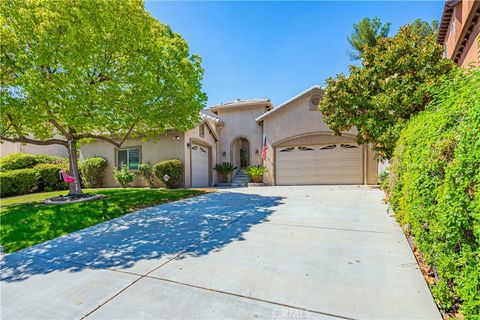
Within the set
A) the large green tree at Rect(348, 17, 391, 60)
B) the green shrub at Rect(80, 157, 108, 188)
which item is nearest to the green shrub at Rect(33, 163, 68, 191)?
the green shrub at Rect(80, 157, 108, 188)

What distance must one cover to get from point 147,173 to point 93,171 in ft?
12.8

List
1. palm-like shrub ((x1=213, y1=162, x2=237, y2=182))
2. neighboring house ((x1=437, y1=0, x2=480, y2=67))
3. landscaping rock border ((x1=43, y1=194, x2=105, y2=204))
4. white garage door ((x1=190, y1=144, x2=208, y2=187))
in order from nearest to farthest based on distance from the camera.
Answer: neighboring house ((x1=437, y1=0, x2=480, y2=67))
landscaping rock border ((x1=43, y1=194, x2=105, y2=204))
white garage door ((x1=190, y1=144, x2=208, y2=187))
palm-like shrub ((x1=213, y1=162, x2=237, y2=182))

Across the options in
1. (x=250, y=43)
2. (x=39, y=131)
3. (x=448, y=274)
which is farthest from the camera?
(x=250, y=43)

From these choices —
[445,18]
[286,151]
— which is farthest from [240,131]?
[445,18]

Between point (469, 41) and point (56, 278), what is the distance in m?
14.4

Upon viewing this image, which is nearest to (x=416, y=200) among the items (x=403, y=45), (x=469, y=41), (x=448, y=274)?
(x=448, y=274)

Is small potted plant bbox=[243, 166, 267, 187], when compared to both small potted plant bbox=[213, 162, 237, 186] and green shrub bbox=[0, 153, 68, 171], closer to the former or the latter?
small potted plant bbox=[213, 162, 237, 186]

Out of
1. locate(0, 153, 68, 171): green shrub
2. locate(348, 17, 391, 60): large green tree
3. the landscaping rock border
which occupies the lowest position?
the landscaping rock border

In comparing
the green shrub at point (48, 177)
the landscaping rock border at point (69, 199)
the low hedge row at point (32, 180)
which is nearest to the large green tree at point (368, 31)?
the landscaping rock border at point (69, 199)

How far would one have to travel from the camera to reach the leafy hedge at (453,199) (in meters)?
1.88

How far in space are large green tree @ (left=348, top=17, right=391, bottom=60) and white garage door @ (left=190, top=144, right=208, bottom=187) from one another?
43.8 ft

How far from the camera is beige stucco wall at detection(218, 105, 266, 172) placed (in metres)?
18.3

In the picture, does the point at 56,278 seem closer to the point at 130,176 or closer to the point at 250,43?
the point at 130,176

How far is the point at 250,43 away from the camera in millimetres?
13188
